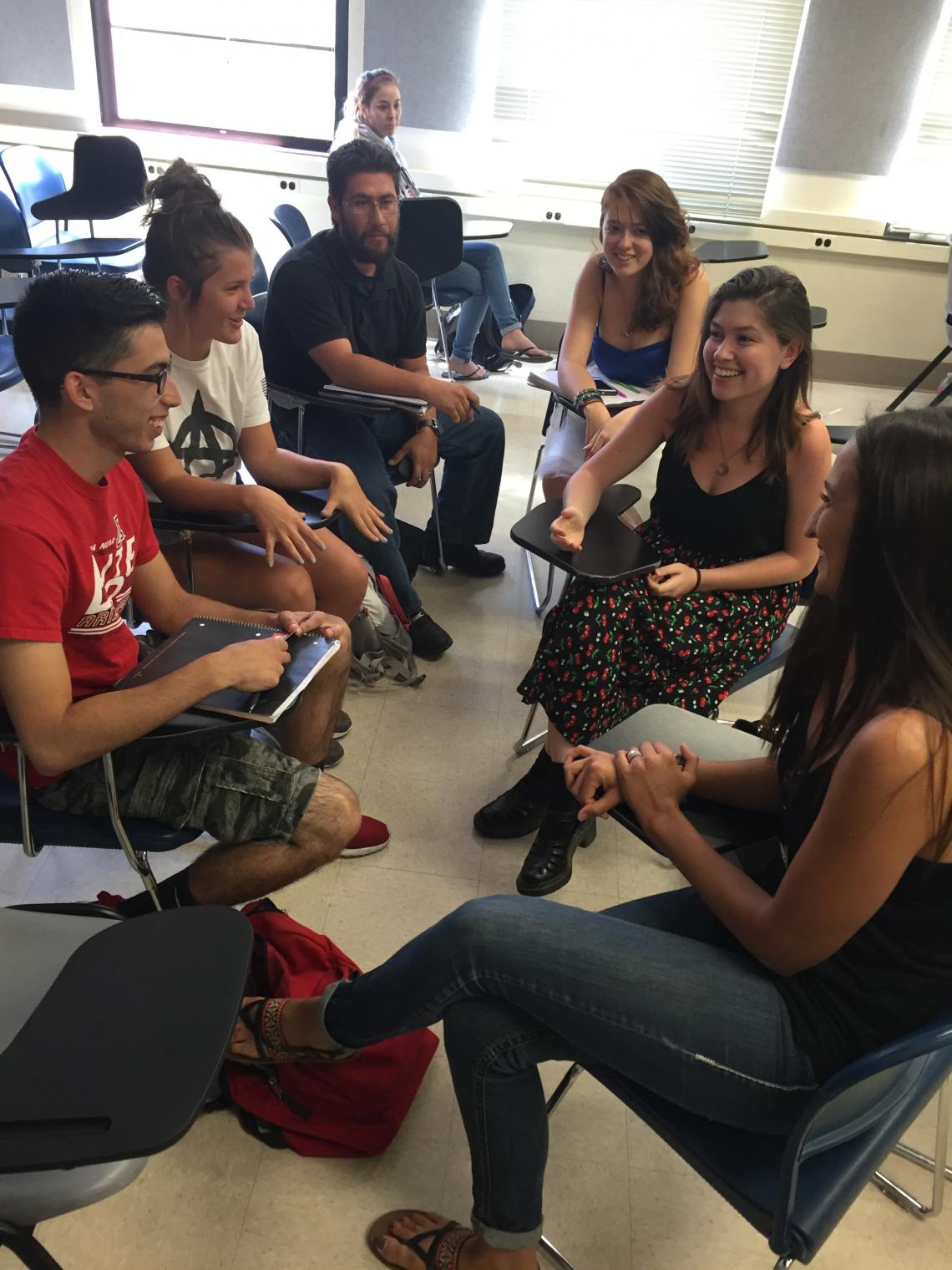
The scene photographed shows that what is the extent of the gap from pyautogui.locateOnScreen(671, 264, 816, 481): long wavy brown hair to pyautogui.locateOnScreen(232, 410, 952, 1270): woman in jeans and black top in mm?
782

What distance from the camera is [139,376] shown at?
1470 millimetres

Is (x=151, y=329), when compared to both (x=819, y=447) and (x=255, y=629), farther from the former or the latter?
(x=819, y=447)

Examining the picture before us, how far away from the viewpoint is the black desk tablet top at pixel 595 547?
187 centimetres

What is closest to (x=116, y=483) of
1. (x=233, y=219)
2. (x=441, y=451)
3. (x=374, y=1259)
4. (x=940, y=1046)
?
(x=233, y=219)

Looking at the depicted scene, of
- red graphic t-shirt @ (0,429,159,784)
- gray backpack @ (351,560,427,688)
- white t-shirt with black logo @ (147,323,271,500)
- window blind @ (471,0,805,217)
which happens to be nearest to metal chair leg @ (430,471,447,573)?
gray backpack @ (351,560,427,688)

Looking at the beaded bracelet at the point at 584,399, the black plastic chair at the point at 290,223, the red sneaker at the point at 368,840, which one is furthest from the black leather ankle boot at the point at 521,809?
the black plastic chair at the point at 290,223

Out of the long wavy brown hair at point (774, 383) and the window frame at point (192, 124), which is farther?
the window frame at point (192, 124)

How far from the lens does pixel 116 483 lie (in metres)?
1.55

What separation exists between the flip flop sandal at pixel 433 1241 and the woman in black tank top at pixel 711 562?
0.70 meters

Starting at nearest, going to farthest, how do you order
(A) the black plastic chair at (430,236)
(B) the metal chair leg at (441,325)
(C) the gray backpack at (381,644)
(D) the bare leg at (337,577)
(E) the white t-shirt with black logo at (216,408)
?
(E) the white t-shirt with black logo at (216,408), (D) the bare leg at (337,577), (C) the gray backpack at (381,644), (A) the black plastic chair at (430,236), (B) the metal chair leg at (441,325)

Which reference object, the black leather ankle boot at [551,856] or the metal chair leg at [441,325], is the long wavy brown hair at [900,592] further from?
the metal chair leg at [441,325]

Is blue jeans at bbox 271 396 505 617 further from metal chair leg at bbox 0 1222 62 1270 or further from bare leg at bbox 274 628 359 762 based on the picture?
metal chair leg at bbox 0 1222 62 1270

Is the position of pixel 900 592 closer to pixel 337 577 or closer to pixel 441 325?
pixel 337 577

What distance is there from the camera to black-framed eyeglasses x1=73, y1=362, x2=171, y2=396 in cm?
143
